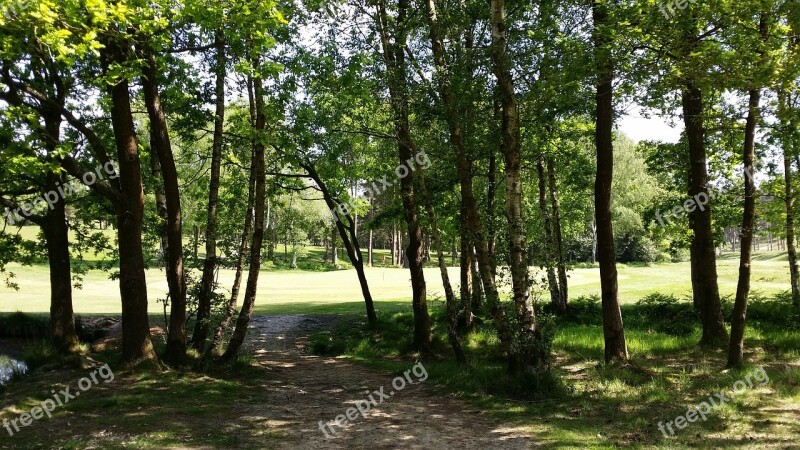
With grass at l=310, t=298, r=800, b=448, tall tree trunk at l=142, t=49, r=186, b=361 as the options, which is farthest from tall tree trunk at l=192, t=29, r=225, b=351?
grass at l=310, t=298, r=800, b=448

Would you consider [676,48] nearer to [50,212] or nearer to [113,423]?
[113,423]

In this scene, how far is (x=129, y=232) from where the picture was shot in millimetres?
10898

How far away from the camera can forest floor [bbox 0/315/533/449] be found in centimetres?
737

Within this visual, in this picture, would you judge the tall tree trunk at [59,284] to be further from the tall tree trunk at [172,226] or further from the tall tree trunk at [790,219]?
the tall tree trunk at [790,219]

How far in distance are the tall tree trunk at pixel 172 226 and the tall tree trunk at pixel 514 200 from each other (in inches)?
292

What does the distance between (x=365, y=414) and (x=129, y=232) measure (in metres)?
6.31

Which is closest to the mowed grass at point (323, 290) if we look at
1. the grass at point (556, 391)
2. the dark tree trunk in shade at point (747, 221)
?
the grass at point (556, 391)

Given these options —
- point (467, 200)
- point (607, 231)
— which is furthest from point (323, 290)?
point (607, 231)

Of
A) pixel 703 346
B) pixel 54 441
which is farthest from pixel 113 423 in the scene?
pixel 703 346

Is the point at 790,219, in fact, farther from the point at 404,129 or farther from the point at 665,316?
the point at 404,129

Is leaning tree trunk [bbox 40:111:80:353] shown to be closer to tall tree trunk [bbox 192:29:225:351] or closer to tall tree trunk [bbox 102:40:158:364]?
tall tree trunk [bbox 192:29:225:351]

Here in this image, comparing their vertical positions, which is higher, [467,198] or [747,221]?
[467,198]

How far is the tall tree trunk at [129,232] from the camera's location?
1068cm

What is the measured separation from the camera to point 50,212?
1328 centimetres
